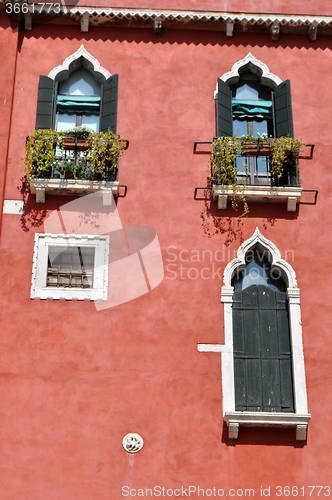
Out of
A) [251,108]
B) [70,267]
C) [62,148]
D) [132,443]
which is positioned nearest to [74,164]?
[62,148]

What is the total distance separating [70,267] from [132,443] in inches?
105

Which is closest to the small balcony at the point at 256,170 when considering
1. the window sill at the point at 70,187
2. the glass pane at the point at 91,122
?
the window sill at the point at 70,187

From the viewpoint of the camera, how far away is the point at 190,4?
35.2 feet

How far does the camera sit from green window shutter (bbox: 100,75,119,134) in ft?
32.9

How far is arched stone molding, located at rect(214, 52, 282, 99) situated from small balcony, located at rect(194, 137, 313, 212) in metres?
1.23

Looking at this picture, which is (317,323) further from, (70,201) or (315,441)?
(70,201)

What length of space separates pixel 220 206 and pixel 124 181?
152 cm

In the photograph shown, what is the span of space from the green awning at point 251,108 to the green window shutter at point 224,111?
19 cm

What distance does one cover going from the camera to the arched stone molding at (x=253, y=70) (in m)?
10.4

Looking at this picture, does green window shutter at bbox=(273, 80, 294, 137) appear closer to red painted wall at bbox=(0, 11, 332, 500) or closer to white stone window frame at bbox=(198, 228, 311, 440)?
red painted wall at bbox=(0, 11, 332, 500)

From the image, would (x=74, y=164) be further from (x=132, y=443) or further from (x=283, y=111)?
(x=132, y=443)

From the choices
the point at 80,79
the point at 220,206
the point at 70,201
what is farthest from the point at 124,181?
the point at 80,79

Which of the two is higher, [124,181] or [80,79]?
[80,79]

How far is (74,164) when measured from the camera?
9.78 metres
